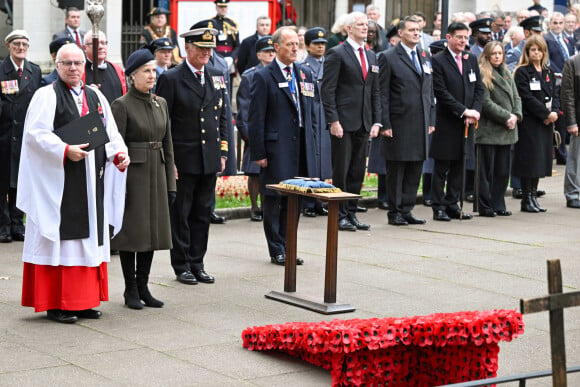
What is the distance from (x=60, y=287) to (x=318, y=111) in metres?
5.90

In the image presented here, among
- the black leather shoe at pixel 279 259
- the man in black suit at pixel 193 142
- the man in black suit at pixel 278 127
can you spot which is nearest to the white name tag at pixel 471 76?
the man in black suit at pixel 278 127

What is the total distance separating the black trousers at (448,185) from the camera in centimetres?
1399

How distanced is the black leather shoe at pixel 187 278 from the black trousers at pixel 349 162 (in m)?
3.30

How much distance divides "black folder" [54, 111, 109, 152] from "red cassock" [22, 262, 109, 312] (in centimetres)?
86

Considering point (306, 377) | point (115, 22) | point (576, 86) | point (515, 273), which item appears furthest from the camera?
point (115, 22)

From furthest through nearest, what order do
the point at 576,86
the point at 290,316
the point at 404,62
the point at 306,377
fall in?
1. the point at 576,86
2. the point at 404,62
3. the point at 290,316
4. the point at 306,377

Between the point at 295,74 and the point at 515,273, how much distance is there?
2.61 meters

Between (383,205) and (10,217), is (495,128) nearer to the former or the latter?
(383,205)

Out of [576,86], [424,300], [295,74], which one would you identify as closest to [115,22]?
[576,86]

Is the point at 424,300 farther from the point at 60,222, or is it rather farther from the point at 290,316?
the point at 60,222

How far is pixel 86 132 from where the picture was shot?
27.0 feet

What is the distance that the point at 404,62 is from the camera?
1330cm

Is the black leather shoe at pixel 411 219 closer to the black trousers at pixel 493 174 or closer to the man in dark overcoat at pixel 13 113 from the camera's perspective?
the black trousers at pixel 493 174

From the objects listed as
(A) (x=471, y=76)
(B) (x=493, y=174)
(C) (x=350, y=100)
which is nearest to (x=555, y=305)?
(C) (x=350, y=100)
